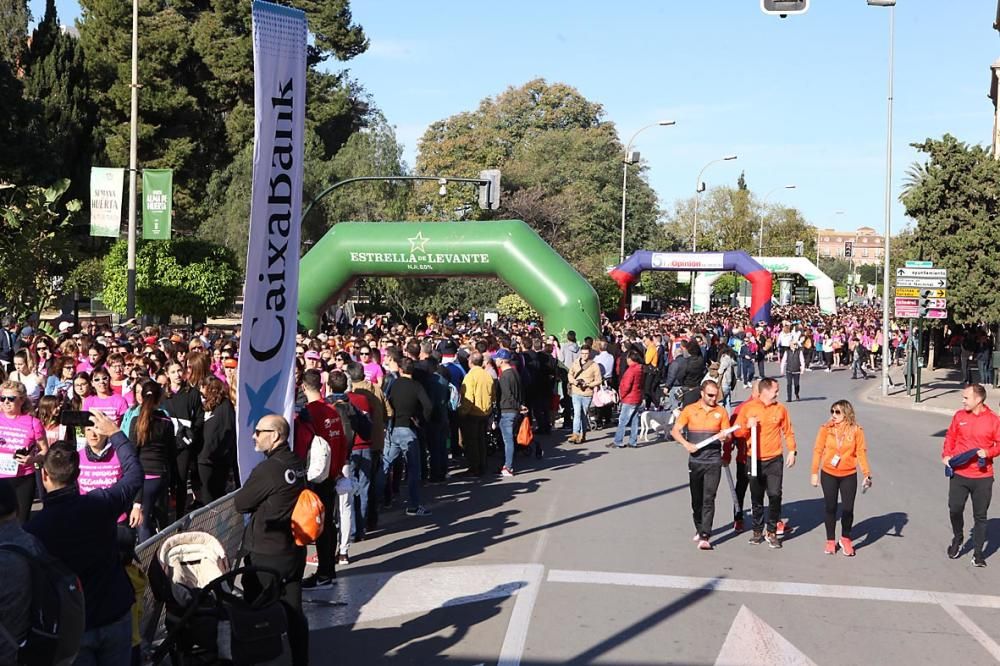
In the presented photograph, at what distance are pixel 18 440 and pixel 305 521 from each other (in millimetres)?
3229

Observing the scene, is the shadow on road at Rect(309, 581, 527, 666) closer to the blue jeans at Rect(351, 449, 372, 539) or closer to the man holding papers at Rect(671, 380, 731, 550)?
the blue jeans at Rect(351, 449, 372, 539)

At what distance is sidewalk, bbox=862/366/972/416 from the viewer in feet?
85.8

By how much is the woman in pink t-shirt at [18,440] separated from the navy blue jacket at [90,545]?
3790 mm

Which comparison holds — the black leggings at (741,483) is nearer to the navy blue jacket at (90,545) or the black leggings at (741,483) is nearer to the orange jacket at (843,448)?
the orange jacket at (843,448)

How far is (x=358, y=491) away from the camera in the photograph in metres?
10.2

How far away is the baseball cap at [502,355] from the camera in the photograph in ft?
50.2

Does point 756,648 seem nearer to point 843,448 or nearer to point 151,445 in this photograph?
point 843,448

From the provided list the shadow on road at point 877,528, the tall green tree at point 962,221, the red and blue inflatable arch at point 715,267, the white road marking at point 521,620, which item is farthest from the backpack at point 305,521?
the red and blue inflatable arch at point 715,267

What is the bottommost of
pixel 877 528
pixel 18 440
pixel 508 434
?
pixel 877 528

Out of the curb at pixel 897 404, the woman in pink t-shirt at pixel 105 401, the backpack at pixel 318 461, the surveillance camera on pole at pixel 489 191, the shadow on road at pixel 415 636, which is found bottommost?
the shadow on road at pixel 415 636

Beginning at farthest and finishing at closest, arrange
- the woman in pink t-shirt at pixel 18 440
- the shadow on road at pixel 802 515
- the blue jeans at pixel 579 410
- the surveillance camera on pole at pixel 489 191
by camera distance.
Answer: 1. the surveillance camera on pole at pixel 489 191
2. the blue jeans at pixel 579 410
3. the shadow on road at pixel 802 515
4. the woman in pink t-shirt at pixel 18 440

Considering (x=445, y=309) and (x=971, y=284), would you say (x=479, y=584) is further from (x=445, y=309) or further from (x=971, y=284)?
(x=445, y=309)

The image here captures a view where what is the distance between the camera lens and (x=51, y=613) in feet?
13.9

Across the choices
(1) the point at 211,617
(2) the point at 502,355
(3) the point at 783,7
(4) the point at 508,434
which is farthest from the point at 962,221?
(1) the point at 211,617
